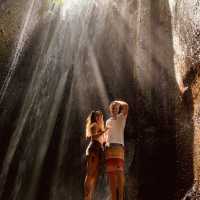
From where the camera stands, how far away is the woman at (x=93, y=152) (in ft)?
13.6

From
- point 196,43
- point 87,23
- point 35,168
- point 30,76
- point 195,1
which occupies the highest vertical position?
point 87,23

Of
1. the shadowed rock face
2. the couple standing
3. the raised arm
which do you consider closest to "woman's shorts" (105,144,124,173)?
the couple standing

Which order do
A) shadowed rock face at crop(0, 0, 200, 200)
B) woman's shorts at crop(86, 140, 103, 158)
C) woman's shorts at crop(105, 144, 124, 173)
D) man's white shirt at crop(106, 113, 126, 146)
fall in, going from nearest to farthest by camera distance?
woman's shorts at crop(105, 144, 124, 173) → man's white shirt at crop(106, 113, 126, 146) → woman's shorts at crop(86, 140, 103, 158) → shadowed rock face at crop(0, 0, 200, 200)

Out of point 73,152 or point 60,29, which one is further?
point 60,29

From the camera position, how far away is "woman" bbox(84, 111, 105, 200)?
13.6 feet

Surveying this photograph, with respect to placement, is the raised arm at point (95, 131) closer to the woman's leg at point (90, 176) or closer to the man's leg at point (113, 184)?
the woman's leg at point (90, 176)

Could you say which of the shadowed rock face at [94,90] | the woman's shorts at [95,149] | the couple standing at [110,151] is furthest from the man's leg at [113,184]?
the shadowed rock face at [94,90]

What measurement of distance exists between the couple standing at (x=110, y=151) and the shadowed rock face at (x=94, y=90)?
54.7 inches

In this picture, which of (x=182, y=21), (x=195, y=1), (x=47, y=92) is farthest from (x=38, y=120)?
(x=195, y=1)

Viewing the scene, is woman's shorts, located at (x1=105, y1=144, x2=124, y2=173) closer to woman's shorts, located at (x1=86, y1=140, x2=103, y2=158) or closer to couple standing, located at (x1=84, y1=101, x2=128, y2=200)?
couple standing, located at (x1=84, y1=101, x2=128, y2=200)

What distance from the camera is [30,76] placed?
10.9 meters

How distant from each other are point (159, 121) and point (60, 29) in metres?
6.49

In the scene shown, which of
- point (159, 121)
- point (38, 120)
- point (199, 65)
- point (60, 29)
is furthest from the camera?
point (60, 29)

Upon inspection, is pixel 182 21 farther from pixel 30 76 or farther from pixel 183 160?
pixel 30 76
